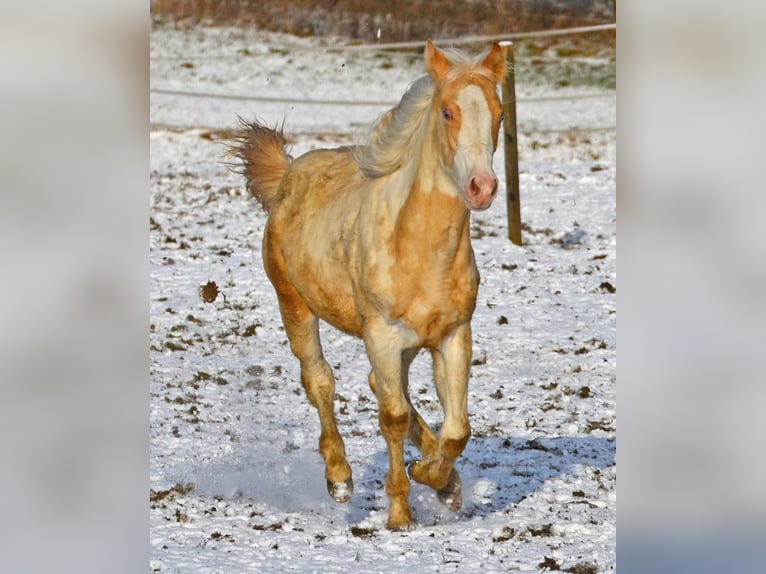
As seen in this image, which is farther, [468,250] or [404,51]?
[404,51]

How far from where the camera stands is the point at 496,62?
14.6 feet

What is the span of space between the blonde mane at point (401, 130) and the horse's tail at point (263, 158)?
1.19 m

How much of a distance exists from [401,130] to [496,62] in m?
0.57

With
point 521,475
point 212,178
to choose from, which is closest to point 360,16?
point 212,178

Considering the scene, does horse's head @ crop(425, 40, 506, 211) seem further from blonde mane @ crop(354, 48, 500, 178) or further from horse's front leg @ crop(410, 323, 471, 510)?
horse's front leg @ crop(410, 323, 471, 510)

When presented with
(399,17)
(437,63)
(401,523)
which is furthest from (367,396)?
(399,17)

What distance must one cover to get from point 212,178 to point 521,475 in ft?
28.7

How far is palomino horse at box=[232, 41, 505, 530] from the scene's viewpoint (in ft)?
14.2

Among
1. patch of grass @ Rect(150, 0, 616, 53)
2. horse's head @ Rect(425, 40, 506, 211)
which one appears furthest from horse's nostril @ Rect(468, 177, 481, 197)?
patch of grass @ Rect(150, 0, 616, 53)

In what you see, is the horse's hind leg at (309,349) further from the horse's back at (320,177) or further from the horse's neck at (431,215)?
the horse's neck at (431,215)

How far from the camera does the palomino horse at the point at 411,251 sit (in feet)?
14.2
